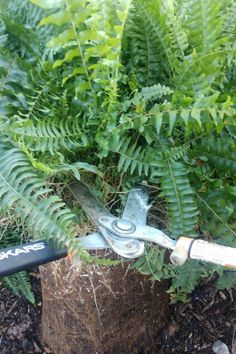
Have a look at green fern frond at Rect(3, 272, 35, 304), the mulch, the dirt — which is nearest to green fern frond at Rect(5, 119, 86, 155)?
the dirt

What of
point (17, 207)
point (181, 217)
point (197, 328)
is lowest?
point (197, 328)

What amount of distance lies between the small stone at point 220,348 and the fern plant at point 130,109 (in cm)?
56

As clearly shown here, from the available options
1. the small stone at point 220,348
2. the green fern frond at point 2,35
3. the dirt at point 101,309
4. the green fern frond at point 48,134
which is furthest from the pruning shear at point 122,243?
the small stone at point 220,348

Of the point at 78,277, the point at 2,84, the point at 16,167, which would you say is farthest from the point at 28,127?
the point at 78,277

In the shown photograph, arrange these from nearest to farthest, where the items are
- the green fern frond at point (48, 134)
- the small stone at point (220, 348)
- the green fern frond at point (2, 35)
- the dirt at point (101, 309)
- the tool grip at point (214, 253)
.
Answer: the tool grip at point (214, 253) < the green fern frond at point (48, 134) < the green fern frond at point (2, 35) < the dirt at point (101, 309) < the small stone at point (220, 348)

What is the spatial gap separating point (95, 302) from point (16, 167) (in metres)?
0.56

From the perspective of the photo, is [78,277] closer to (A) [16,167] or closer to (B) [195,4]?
(A) [16,167]

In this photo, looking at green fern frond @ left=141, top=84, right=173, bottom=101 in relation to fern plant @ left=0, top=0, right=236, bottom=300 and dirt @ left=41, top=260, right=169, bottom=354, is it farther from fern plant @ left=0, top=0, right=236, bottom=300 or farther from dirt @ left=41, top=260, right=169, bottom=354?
dirt @ left=41, top=260, right=169, bottom=354

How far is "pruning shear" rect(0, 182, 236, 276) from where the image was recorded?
0.93 metres

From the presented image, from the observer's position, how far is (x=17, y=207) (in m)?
0.98

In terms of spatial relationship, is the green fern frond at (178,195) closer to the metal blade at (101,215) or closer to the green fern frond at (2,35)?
the metal blade at (101,215)

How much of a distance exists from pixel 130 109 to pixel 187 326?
902 mm

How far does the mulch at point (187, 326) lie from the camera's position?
1.70 metres

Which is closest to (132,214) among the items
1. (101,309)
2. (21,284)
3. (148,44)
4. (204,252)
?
(204,252)
